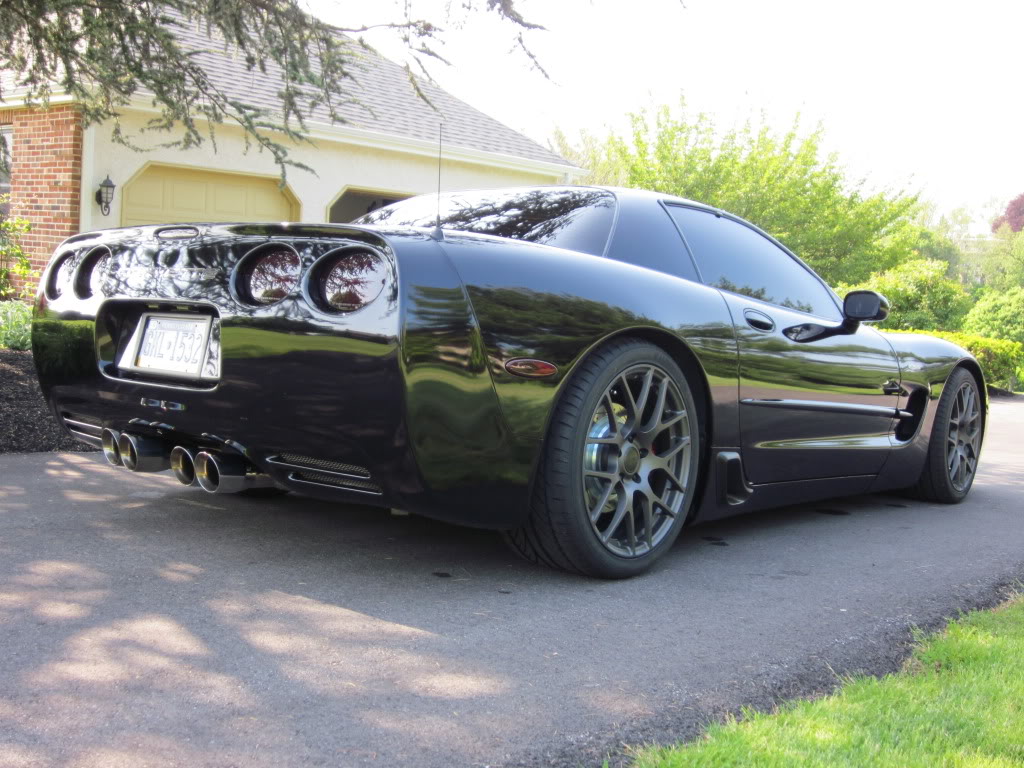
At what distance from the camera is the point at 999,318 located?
21.0 meters

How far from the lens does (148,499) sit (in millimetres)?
4598

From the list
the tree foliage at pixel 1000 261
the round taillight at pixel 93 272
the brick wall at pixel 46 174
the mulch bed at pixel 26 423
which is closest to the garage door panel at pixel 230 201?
the brick wall at pixel 46 174

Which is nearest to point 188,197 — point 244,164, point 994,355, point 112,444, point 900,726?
point 244,164

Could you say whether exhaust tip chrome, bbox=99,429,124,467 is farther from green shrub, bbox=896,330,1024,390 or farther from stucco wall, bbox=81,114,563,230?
green shrub, bbox=896,330,1024,390

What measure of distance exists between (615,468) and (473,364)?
710 millimetres

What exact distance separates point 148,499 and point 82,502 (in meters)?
0.27

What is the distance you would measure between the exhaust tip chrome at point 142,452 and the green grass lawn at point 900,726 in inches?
82.9

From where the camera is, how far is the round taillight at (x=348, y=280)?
304 centimetres

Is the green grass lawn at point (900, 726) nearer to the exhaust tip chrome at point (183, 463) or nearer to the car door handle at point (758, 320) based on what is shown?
the car door handle at point (758, 320)

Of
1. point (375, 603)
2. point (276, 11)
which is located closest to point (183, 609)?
point (375, 603)

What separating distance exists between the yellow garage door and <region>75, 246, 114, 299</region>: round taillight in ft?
27.7

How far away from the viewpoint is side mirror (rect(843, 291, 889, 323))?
4.75 meters

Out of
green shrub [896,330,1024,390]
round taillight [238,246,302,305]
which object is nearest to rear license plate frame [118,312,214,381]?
round taillight [238,246,302,305]

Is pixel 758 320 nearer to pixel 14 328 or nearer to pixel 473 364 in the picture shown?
pixel 473 364
